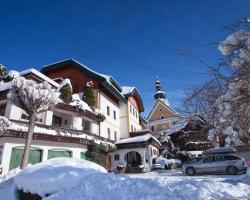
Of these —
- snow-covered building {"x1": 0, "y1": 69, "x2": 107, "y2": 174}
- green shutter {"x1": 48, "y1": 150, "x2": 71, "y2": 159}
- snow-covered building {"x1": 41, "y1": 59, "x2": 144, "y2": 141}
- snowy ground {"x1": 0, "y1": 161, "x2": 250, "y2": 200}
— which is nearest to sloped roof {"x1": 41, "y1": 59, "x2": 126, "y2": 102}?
snow-covered building {"x1": 41, "y1": 59, "x2": 144, "y2": 141}

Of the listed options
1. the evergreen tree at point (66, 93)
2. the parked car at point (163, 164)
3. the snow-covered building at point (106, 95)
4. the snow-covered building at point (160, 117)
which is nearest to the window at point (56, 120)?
the evergreen tree at point (66, 93)

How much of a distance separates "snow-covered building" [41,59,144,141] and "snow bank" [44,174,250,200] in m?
21.8

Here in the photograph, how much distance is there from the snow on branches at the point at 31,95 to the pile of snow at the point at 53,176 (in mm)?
7722

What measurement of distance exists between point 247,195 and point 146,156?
2392cm

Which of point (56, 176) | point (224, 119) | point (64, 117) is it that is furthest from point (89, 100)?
point (224, 119)

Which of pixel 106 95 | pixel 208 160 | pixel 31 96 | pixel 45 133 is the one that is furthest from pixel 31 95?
pixel 106 95

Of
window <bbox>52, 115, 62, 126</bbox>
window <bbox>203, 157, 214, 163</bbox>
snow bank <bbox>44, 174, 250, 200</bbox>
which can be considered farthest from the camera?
window <bbox>52, 115, 62, 126</bbox>

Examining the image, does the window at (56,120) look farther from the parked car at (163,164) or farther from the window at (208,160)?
the window at (208,160)

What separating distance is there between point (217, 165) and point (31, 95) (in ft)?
49.1

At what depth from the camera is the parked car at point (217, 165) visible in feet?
63.9

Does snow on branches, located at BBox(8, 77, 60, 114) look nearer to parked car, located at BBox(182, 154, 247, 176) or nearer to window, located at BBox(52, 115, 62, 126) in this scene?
window, located at BBox(52, 115, 62, 126)

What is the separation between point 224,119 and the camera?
24.1 ft

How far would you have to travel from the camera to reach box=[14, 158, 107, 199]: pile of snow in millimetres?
8680

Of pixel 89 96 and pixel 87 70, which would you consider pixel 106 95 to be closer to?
pixel 87 70
